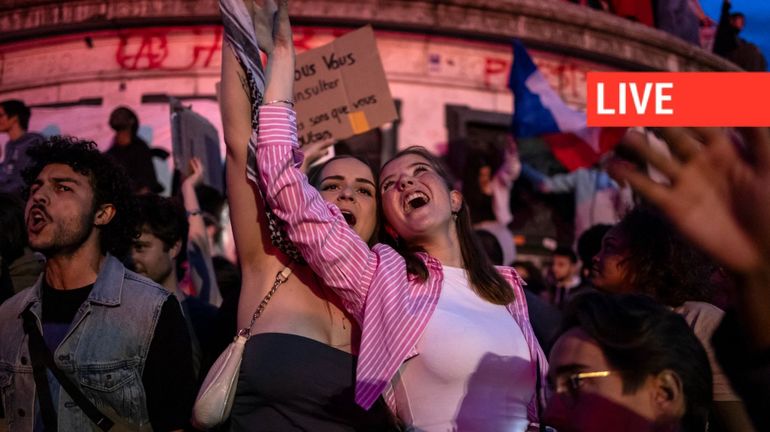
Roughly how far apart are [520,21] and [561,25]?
0.71 metres

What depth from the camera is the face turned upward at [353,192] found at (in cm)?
336

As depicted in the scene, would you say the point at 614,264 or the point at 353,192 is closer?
the point at 353,192

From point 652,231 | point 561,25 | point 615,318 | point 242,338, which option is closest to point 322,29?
point 561,25

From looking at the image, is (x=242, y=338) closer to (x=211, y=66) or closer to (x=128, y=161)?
(x=128, y=161)

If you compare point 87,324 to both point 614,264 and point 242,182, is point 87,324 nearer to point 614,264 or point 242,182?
point 242,182

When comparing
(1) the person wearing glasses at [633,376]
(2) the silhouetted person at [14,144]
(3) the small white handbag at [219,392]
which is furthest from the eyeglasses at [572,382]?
(2) the silhouetted person at [14,144]

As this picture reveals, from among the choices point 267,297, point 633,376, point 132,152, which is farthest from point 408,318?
point 132,152

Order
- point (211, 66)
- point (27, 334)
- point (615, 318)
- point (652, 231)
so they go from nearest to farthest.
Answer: point (615, 318) < point (27, 334) < point (652, 231) < point (211, 66)

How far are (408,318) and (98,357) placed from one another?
1.18 metres

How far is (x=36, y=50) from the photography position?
10.8 meters

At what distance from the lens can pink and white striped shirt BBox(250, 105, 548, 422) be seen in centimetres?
276

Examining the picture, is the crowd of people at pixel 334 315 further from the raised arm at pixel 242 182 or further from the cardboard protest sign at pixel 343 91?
the cardboard protest sign at pixel 343 91

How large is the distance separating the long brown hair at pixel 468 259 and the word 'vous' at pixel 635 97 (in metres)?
4.47

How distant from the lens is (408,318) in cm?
282
